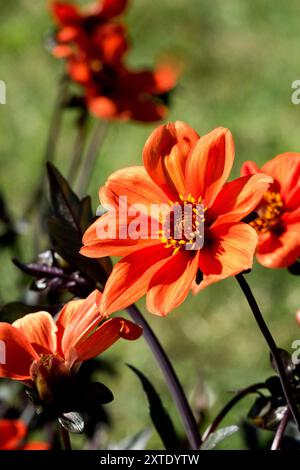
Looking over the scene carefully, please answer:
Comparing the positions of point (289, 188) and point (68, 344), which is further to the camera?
point (289, 188)

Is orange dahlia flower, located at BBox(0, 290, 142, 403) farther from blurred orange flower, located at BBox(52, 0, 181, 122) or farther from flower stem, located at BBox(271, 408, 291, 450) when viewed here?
blurred orange flower, located at BBox(52, 0, 181, 122)

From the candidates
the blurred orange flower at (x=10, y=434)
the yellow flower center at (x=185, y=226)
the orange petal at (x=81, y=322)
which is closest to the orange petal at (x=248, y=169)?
the yellow flower center at (x=185, y=226)

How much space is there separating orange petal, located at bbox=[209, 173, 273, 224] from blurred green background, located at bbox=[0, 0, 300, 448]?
2.52 ft

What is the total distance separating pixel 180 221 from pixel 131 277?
68mm

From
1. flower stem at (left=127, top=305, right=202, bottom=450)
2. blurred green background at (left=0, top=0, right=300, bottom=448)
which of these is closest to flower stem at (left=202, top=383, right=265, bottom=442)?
flower stem at (left=127, top=305, right=202, bottom=450)

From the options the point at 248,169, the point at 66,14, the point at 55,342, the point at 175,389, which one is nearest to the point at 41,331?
the point at 55,342

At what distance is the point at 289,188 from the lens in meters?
0.82

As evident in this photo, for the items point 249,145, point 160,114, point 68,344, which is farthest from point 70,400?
point 249,145

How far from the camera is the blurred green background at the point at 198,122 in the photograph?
1.94 metres

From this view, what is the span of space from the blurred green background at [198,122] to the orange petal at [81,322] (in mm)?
753

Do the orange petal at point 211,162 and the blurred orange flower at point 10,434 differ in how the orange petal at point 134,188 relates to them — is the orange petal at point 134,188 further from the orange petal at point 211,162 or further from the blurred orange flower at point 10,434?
the blurred orange flower at point 10,434

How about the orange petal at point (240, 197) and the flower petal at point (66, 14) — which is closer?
the orange petal at point (240, 197)

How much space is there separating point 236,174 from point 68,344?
1.79 m

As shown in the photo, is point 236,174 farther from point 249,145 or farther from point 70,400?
point 70,400
